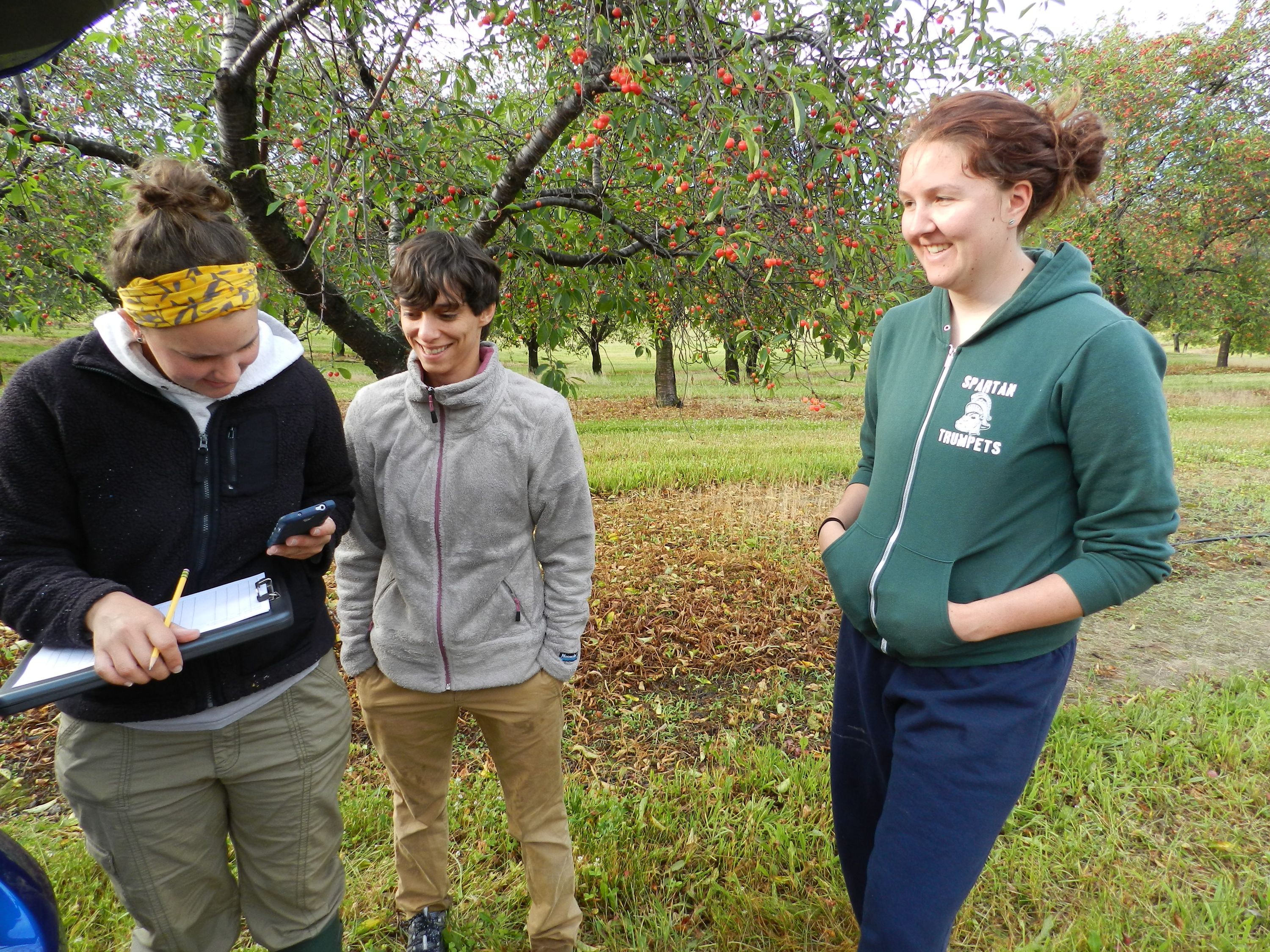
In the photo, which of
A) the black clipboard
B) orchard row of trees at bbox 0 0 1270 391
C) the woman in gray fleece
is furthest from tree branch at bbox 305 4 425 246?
the black clipboard

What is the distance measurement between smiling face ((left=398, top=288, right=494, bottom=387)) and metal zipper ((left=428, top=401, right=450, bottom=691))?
0.07 m

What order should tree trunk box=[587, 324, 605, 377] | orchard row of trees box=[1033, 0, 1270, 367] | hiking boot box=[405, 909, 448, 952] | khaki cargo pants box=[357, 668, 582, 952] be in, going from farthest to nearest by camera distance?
1. orchard row of trees box=[1033, 0, 1270, 367]
2. tree trunk box=[587, 324, 605, 377]
3. hiking boot box=[405, 909, 448, 952]
4. khaki cargo pants box=[357, 668, 582, 952]

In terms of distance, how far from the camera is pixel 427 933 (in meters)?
2.07

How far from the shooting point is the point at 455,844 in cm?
250

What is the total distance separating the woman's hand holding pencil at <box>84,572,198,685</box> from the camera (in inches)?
47.2

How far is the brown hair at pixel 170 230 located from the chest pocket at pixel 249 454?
0.34m

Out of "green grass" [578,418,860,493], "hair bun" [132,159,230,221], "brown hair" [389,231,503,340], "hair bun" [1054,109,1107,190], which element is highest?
"hair bun" [1054,109,1107,190]

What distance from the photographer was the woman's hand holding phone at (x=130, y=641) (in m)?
1.20

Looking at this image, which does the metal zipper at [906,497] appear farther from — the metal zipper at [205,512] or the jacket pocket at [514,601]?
the metal zipper at [205,512]

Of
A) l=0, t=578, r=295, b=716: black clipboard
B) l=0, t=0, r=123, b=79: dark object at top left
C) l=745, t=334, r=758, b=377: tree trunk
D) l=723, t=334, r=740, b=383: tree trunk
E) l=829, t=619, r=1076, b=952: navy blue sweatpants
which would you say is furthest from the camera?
l=723, t=334, r=740, b=383: tree trunk

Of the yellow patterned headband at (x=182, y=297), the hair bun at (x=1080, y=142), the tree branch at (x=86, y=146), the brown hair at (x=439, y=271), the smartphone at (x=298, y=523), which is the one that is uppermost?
the tree branch at (x=86, y=146)

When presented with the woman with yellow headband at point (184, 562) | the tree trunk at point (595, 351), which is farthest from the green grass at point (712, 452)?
the woman with yellow headband at point (184, 562)

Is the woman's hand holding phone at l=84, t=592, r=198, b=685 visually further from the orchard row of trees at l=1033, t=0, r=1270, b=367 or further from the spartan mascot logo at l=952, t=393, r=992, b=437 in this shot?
the orchard row of trees at l=1033, t=0, r=1270, b=367

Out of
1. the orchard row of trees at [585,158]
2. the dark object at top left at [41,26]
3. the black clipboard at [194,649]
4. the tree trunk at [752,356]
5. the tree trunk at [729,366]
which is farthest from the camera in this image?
the tree trunk at [729,366]
